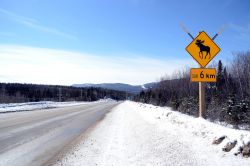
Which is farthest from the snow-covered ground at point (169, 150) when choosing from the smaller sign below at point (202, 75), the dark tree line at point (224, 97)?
the dark tree line at point (224, 97)

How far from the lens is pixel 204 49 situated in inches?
393

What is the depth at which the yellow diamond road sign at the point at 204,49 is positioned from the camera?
995 centimetres

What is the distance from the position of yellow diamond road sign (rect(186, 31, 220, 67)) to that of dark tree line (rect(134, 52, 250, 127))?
6754 mm

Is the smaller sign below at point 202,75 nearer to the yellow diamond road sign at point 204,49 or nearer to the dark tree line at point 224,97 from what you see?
the yellow diamond road sign at point 204,49

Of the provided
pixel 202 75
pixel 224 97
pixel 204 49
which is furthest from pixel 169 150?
pixel 224 97

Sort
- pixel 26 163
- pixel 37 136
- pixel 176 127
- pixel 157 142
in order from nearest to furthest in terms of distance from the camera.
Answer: pixel 26 163 → pixel 157 142 → pixel 176 127 → pixel 37 136

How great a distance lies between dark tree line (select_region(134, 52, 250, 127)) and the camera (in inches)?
762

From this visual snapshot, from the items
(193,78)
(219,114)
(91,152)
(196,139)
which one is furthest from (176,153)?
(219,114)

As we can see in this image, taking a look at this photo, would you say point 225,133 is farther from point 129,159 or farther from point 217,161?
point 129,159

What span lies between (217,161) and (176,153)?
4.05 feet

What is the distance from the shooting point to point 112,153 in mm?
8133

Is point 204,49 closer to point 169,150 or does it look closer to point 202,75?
point 202,75

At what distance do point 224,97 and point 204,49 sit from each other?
91.5ft

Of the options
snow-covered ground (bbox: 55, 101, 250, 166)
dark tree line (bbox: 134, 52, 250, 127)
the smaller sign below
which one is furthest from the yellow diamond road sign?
dark tree line (bbox: 134, 52, 250, 127)
